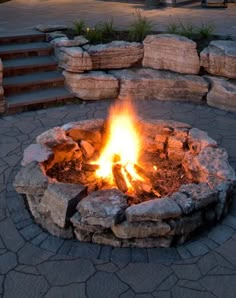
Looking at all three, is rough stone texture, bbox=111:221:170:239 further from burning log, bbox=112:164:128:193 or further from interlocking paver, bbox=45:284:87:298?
burning log, bbox=112:164:128:193

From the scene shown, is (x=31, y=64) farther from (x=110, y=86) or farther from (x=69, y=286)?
(x=69, y=286)

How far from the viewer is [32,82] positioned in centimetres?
668

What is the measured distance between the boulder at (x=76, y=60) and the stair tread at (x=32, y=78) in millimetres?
296

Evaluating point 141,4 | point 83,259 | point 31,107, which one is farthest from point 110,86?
point 141,4

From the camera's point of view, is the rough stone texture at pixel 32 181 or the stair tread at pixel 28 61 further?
the stair tread at pixel 28 61

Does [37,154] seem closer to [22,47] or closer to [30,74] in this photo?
[30,74]

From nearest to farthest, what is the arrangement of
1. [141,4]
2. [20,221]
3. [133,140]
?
[20,221] → [133,140] → [141,4]

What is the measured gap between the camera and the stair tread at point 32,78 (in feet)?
21.6

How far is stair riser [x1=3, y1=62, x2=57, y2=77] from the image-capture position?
266 inches

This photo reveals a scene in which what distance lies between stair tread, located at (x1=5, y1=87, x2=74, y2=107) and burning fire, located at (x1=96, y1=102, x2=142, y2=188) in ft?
6.18

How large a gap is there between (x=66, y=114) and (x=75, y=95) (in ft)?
1.97

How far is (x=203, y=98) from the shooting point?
670 centimetres

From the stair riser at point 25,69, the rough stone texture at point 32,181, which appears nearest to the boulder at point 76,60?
the stair riser at point 25,69

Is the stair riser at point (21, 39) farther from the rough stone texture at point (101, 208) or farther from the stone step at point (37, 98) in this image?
the rough stone texture at point (101, 208)
